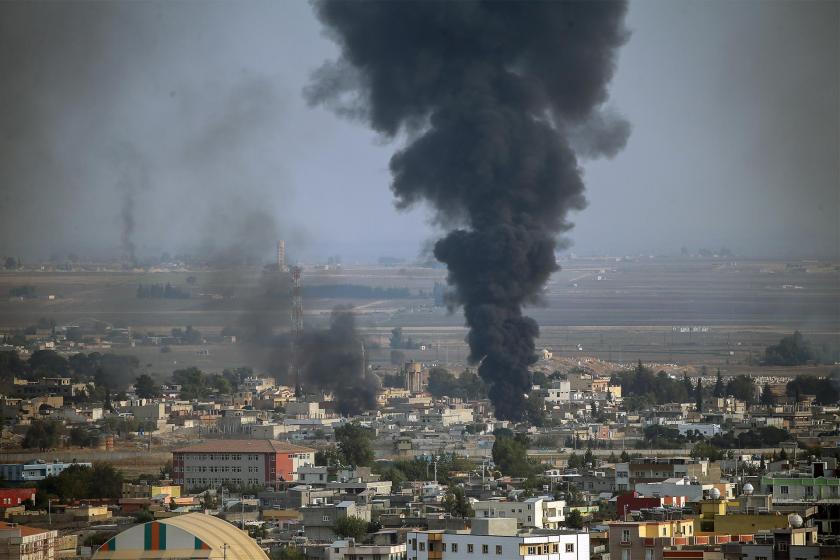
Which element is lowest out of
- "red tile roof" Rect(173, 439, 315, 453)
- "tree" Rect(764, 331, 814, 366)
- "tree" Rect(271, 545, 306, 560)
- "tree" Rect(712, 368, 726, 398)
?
"tree" Rect(271, 545, 306, 560)

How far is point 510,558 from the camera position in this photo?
27953 mm

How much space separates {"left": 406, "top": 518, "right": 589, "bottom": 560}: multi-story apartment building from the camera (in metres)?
28.0

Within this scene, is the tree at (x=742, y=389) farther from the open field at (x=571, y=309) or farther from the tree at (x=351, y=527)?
the tree at (x=351, y=527)

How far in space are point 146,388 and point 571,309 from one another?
55847 millimetres

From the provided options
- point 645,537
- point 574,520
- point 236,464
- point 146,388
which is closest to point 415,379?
point 146,388

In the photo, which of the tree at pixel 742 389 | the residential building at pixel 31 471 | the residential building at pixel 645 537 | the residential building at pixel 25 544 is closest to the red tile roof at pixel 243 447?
the residential building at pixel 31 471

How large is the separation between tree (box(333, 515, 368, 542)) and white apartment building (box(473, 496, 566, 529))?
12.2 ft

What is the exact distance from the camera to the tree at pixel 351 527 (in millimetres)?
43875

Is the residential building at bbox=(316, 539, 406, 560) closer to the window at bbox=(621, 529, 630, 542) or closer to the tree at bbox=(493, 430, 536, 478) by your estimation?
the window at bbox=(621, 529, 630, 542)

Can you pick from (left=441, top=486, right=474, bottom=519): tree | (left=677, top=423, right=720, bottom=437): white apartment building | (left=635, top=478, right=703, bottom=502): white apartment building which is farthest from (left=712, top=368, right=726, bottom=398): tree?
(left=635, top=478, right=703, bottom=502): white apartment building

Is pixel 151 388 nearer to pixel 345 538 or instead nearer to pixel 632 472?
pixel 632 472

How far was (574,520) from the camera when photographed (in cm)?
4153

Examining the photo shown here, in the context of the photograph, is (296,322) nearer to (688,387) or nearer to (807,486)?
(688,387)

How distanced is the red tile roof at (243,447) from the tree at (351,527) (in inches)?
830
